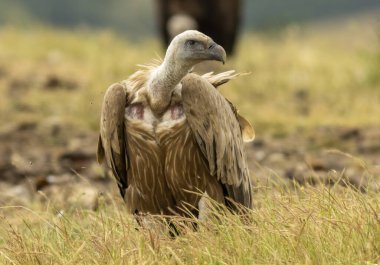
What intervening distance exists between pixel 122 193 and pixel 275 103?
20.3 feet

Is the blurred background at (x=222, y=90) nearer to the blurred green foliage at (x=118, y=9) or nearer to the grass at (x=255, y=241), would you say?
the grass at (x=255, y=241)

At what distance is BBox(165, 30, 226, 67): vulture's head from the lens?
5.00m

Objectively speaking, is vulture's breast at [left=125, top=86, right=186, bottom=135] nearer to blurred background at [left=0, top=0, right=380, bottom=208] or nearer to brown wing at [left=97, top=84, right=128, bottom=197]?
brown wing at [left=97, top=84, right=128, bottom=197]

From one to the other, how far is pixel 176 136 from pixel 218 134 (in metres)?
0.21

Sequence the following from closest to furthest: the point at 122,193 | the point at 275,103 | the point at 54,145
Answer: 1. the point at 122,193
2. the point at 54,145
3. the point at 275,103

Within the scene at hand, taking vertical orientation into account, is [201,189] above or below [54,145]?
above

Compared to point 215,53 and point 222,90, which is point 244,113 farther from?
point 215,53

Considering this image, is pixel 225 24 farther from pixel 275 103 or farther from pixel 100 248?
pixel 100 248

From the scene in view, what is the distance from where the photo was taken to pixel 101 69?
12.8 meters

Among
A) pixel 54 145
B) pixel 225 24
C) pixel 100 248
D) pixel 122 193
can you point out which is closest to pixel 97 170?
pixel 54 145

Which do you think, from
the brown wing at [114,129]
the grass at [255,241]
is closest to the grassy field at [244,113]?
the grass at [255,241]

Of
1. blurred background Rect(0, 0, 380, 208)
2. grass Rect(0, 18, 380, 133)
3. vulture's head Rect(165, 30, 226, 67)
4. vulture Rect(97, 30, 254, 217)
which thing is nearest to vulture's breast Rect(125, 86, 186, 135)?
vulture Rect(97, 30, 254, 217)

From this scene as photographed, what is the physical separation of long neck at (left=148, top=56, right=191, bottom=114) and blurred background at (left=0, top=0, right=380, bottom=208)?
1141 millimetres

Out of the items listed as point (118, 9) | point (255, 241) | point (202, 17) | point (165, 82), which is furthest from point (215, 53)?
point (118, 9)
